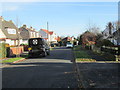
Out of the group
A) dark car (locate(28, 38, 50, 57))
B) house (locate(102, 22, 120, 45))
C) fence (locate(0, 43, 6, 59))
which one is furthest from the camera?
house (locate(102, 22, 120, 45))

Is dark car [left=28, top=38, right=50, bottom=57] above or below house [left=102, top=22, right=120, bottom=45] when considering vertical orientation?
below

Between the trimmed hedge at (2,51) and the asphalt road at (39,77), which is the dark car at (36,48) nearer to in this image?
the trimmed hedge at (2,51)

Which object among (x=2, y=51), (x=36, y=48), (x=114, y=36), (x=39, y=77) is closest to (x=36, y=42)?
(x=36, y=48)

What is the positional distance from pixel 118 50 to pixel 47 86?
12050mm

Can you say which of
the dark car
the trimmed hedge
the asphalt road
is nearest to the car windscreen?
the dark car

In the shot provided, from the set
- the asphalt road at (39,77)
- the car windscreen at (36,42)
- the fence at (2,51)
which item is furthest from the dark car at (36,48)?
the asphalt road at (39,77)

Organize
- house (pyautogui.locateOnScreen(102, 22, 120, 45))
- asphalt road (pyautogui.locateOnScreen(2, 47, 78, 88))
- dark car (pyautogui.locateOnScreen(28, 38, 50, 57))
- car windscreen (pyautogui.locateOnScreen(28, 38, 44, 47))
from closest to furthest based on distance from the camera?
asphalt road (pyautogui.locateOnScreen(2, 47, 78, 88))
dark car (pyautogui.locateOnScreen(28, 38, 50, 57))
car windscreen (pyautogui.locateOnScreen(28, 38, 44, 47))
house (pyautogui.locateOnScreen(102, 22, 120, 45))

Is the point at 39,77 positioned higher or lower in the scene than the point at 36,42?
lower

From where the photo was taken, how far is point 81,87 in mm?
7180

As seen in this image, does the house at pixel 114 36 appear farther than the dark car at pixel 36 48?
Yes

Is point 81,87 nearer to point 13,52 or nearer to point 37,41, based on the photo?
point 37,41

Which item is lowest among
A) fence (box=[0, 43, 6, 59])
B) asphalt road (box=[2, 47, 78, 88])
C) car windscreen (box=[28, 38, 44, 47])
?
asphalt road (box=[2, 47, 78, 88])

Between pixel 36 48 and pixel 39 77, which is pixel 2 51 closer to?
pixel 36 48

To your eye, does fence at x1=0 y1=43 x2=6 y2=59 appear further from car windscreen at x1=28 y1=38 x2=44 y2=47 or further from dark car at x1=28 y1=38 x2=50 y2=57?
car windscreen at x1=28 y1=38 x2=44 y2=47
